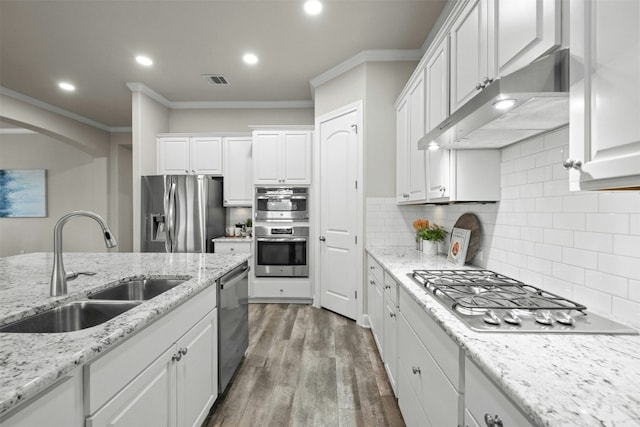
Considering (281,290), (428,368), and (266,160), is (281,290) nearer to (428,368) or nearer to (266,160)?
(266,160)

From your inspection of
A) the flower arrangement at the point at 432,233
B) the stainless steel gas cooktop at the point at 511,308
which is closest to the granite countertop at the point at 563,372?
the stainless steel gas cooktop at the point at 511,308

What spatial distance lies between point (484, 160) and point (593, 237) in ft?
2.62

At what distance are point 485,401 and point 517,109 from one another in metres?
0.99

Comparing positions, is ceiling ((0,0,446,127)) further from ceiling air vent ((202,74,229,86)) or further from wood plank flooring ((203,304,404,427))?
wood plank flooring ((203,304,404,427))

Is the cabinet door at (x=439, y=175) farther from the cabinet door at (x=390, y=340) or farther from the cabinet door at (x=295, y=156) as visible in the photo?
the cabinet door at (x=295, y=156)

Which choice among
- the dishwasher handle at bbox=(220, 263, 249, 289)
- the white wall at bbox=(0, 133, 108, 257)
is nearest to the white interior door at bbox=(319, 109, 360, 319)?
the dishwasher handle at bbox=(220, 263, 249, 289)

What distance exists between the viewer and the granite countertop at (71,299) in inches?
27.3

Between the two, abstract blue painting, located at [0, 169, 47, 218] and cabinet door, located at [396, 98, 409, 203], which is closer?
cabinet door, located at [396, 98, 409, 203]

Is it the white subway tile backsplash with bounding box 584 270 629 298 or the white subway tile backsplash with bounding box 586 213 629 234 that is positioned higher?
the white subway tile backsplash with bounding box 586 213 629 234

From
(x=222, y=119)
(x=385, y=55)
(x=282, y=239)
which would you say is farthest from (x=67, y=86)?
(x=385, y=55)

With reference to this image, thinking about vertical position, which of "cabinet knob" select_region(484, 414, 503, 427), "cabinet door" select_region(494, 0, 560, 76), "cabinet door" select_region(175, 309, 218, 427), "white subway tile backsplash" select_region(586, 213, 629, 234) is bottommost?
"cabinet door" select_region(175, 309, 218, 427)

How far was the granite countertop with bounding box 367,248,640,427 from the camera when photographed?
58cm

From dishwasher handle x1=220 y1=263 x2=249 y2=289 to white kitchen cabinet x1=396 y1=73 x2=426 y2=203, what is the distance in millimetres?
1490

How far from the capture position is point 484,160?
188 centimetres
